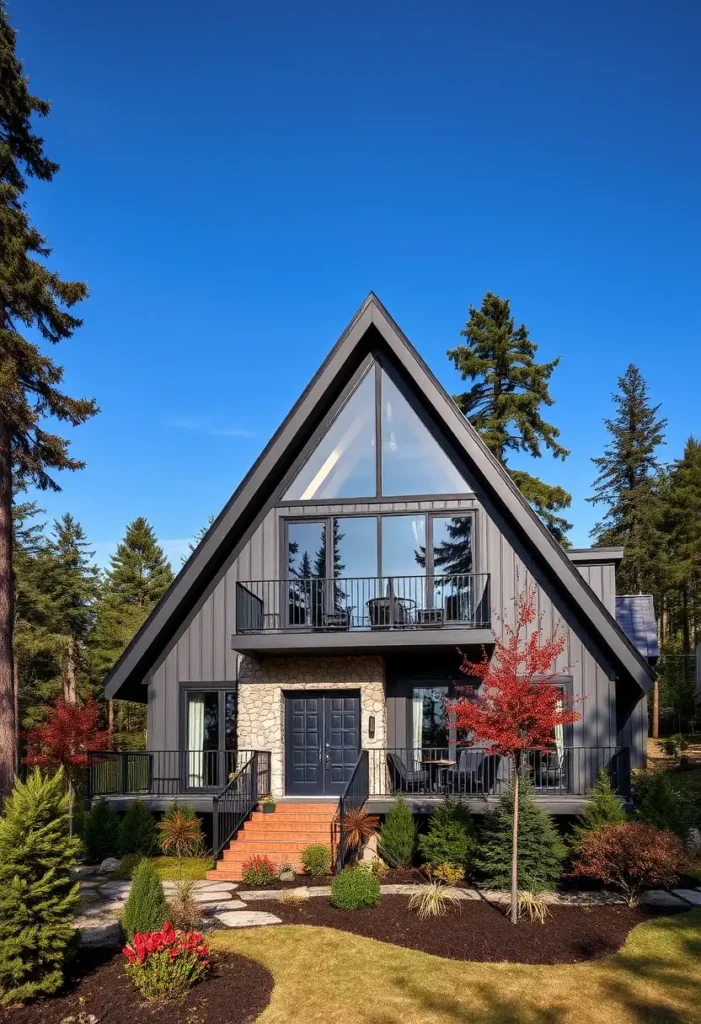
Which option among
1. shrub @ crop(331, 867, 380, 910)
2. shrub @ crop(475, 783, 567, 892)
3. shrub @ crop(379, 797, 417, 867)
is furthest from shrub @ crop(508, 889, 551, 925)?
shrub @ crop(379, 797, 417, 867)

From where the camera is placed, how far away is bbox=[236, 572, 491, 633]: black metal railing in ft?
51.3

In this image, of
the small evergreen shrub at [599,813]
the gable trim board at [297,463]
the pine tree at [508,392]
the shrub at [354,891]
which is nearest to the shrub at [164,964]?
the shrub at [354,891]

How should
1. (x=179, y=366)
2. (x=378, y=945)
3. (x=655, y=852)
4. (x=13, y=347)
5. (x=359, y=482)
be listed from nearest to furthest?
(x=378, y=945)
(x=655, y=852)
(x=13, y=347)
(x=359, y=482)
(x=179, y=366)

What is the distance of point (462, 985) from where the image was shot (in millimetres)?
7875

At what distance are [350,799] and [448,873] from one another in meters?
2.04

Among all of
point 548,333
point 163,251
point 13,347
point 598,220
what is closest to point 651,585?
point 548,333

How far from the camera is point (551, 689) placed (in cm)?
1063

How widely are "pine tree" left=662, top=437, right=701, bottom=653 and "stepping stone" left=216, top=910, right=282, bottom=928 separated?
91.0ft

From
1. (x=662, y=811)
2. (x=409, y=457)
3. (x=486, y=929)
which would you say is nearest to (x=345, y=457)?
(x=409, y=457)

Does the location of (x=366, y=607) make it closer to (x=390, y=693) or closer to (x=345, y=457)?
(x=390, y=693)

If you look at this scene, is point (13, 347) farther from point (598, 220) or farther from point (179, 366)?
point (598, 220)

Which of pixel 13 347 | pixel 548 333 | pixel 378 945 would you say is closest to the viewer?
pixel 378 945

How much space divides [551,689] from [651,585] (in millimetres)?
28759

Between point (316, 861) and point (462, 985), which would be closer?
point (462, 985)
